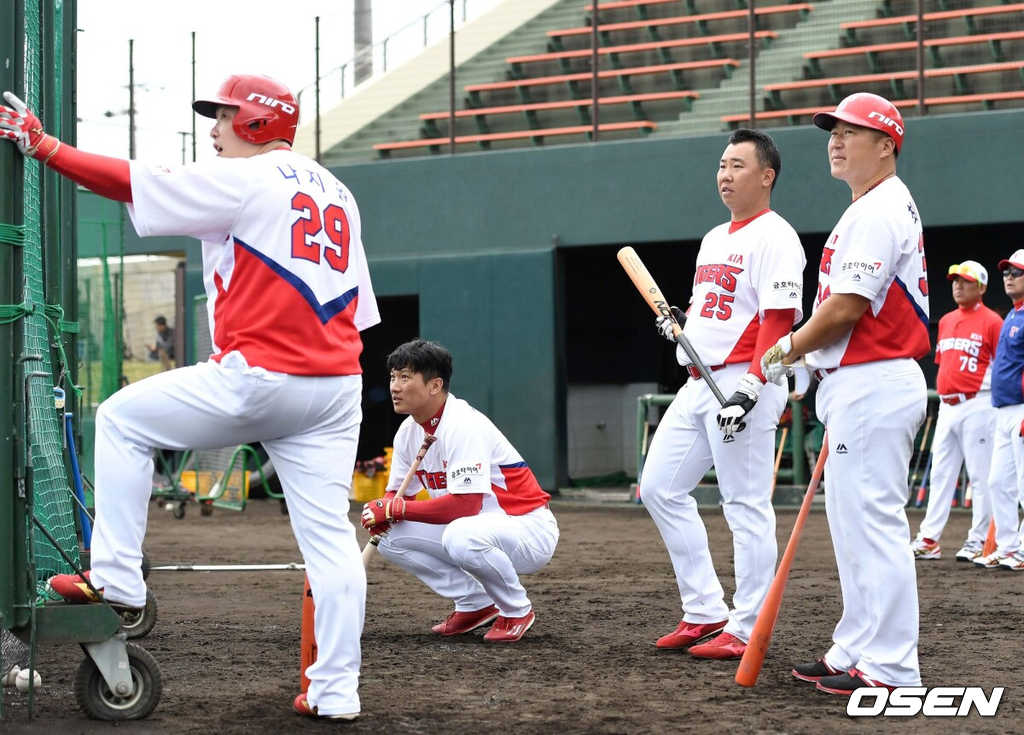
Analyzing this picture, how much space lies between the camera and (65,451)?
649 cm

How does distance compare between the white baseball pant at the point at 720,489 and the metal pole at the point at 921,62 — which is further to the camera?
the metal pole at the point at 921,62

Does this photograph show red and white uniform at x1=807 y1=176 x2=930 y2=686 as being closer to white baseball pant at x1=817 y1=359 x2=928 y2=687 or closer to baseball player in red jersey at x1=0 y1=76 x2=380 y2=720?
white baseball pant at x1=817 y1=359 x2=928 y2=687

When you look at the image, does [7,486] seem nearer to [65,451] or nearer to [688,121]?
[65,451]

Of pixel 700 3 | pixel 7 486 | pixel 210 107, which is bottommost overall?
pixel 7 486

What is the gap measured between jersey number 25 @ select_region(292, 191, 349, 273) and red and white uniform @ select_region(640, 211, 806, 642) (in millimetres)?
1813

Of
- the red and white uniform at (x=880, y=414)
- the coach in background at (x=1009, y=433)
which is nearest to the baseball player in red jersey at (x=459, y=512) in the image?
the red and white uniform at (x=880, y=414)

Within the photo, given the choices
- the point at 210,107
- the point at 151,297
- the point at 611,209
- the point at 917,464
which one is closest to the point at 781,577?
the point at 210,107

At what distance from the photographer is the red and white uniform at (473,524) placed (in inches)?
219

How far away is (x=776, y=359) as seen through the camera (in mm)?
4539

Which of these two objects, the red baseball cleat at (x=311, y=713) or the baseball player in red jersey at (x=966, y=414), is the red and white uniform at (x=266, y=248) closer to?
the red baseball cleat at (x=311, y=713)

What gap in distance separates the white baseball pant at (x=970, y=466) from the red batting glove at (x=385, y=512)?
15.9ft

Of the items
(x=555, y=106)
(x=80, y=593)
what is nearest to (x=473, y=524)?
(x=80, y=593)

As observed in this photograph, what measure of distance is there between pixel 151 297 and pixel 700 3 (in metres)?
11.8

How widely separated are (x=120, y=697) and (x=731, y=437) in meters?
2.56
